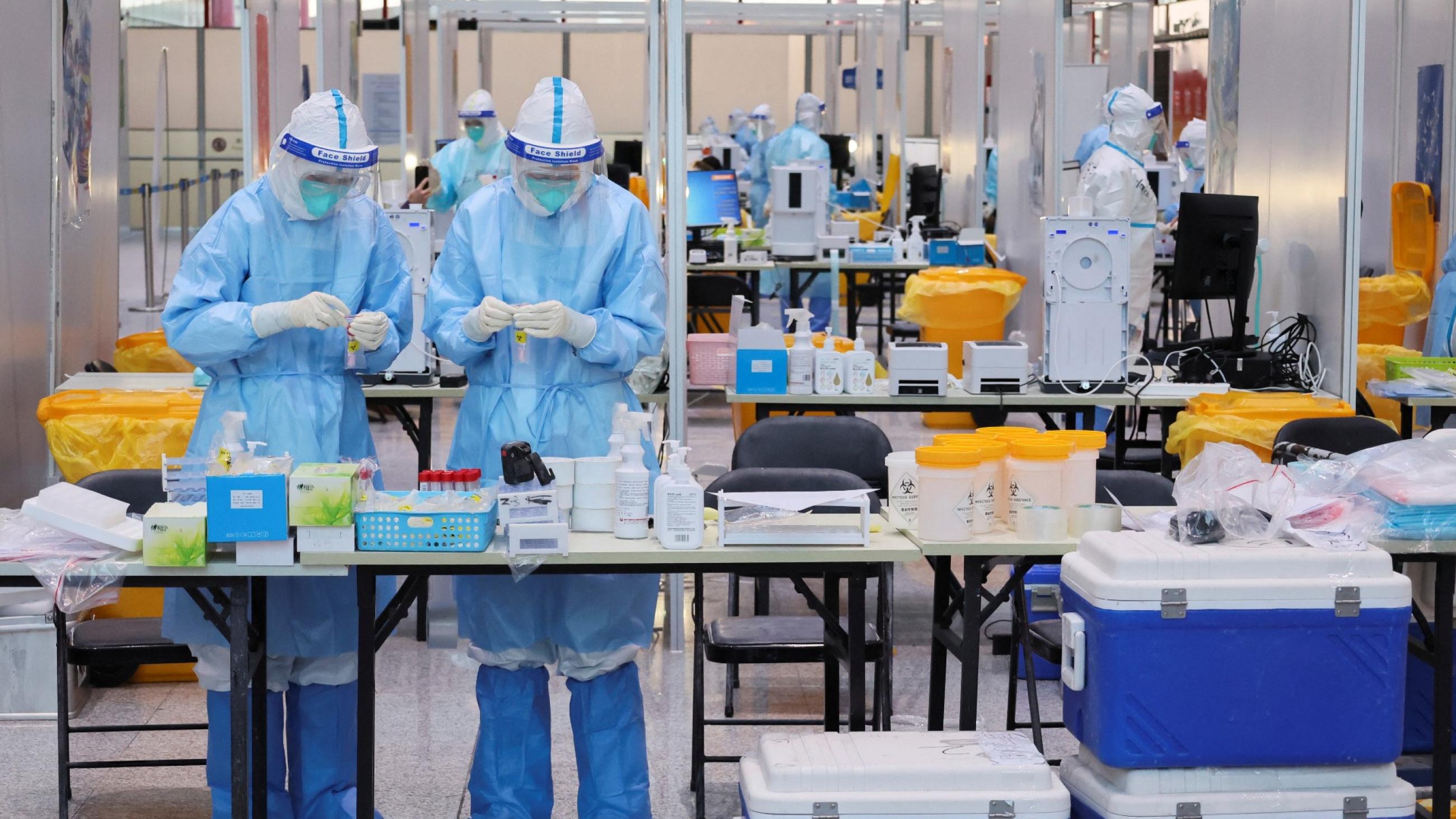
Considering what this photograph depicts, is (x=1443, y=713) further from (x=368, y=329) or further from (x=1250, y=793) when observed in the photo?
(x=368, y=329)

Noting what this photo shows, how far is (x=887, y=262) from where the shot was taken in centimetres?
888

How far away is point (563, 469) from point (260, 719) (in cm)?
81

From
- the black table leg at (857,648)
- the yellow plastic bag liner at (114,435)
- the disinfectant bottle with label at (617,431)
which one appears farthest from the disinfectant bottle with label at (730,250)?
the black table leg at (857,648)

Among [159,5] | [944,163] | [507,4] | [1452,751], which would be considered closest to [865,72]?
[507,4]

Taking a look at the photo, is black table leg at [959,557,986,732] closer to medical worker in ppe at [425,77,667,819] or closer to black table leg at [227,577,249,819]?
medical worker in ppe at [425,77,667,819]

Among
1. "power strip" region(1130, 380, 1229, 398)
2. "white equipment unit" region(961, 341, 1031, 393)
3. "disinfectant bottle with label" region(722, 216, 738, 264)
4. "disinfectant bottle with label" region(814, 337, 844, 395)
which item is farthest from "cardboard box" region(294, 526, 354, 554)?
"disinfectant bottle with label" region(722, 216, 738, 264)

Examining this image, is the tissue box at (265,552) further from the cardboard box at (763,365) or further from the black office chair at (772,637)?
the cardboard box at (763,365)

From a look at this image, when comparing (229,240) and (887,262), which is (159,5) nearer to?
(887,262)

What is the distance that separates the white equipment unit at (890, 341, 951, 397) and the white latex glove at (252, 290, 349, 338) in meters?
2.31

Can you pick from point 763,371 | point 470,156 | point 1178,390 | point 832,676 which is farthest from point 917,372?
point 470,156

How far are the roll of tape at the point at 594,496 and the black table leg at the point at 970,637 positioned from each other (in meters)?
0.71

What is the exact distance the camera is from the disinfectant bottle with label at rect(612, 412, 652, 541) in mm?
2998

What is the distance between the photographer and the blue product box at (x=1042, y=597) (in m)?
3.94

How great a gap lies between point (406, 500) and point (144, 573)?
1.59 ft
